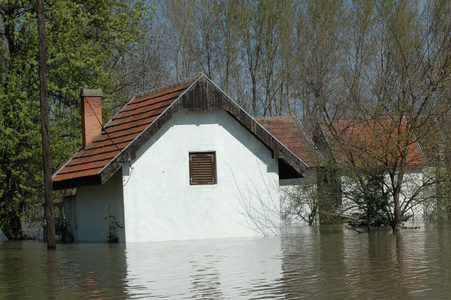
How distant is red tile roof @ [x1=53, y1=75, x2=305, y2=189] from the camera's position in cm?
2381

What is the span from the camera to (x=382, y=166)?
25203 mm

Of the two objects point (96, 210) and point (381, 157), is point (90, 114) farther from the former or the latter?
point (381, 157)

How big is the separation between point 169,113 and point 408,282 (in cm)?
1399

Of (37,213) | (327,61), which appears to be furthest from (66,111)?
(327,61)

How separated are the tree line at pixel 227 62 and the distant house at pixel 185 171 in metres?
2.88

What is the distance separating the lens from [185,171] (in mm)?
24812

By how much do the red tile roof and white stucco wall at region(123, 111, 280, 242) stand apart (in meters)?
0.44

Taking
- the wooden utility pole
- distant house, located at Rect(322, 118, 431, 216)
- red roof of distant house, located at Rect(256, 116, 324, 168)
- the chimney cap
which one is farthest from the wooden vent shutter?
red roof of distant house, located at Rect(256, 116, 324, 168)

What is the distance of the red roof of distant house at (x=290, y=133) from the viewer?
38.1 m

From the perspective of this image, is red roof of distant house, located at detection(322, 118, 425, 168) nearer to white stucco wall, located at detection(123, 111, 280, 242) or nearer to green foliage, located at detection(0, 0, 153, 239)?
white stucco wall, located at detection(123, 111, 280, 242)

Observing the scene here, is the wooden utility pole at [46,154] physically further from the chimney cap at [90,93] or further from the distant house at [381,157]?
the distant house at [381,157]

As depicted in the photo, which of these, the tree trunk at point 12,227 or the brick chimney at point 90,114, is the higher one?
the brick chimney at point 90,114

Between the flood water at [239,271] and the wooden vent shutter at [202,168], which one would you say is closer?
the flood water at [239,271]

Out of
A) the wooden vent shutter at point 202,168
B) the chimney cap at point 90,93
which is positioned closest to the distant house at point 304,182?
the wooden vent shutter at point 202,168
